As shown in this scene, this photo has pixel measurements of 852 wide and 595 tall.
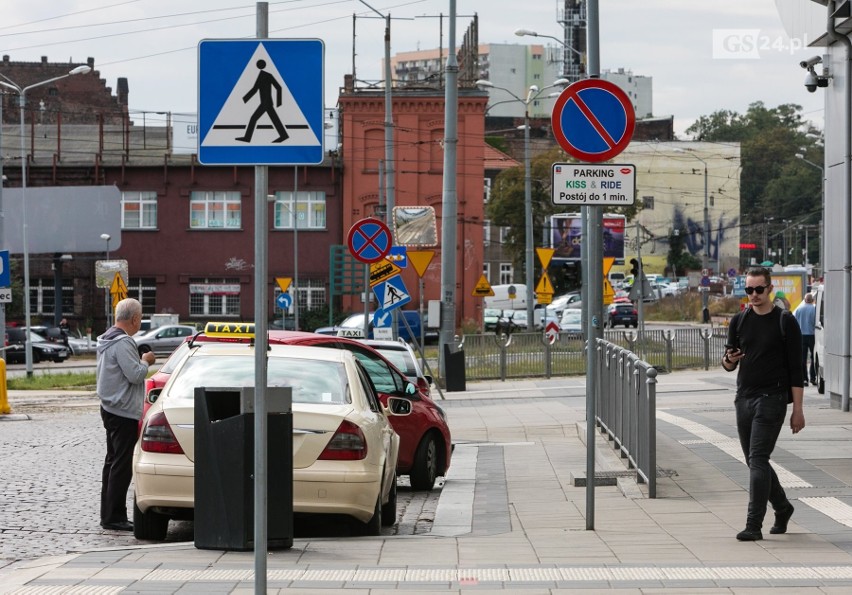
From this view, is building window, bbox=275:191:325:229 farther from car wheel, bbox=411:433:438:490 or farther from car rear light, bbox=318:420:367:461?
car rear light, bbox=318:420:367:461

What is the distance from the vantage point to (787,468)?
1345 centimetres

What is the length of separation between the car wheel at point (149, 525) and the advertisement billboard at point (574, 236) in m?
61.1

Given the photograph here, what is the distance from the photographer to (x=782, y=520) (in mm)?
9773

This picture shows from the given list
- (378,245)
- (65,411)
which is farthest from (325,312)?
(378,245)

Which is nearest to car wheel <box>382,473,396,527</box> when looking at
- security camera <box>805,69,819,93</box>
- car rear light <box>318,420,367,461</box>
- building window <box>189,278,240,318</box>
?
car rear light <box>318,420,367,461</box>

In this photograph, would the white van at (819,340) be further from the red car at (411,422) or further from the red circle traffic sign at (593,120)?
the red circle traffic sign at (593,120)

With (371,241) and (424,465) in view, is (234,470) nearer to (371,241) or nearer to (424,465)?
(424,465)

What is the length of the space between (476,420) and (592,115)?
14.4 m

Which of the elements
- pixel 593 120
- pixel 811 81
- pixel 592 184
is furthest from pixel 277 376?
pixel 811 81

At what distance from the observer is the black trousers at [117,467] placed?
1109 centimetres

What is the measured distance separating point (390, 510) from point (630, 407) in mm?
3291

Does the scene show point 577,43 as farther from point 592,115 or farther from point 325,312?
point 592,115

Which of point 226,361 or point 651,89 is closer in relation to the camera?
point 226,361

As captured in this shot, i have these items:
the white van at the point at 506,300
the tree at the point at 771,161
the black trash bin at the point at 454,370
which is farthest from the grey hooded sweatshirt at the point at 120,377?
the tree at the point at 771,161
